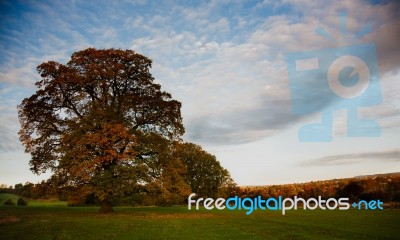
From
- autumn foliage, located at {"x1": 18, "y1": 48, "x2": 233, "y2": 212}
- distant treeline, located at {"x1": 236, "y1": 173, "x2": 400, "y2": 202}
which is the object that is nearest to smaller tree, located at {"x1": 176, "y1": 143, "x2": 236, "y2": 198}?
distant treeline, located at {"x1": 236, "y1": 173, "x2": 400, "y2": 202}

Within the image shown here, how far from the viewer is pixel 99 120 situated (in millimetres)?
34219

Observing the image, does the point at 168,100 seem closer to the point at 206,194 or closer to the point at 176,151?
the point at 176,151

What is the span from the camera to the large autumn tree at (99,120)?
33.2m

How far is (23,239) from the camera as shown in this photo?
17.5m

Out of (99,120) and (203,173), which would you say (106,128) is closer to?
(99,120)

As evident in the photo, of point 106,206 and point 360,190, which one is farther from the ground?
point 106,206

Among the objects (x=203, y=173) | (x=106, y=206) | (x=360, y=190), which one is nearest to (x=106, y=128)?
(x=106, y=206)

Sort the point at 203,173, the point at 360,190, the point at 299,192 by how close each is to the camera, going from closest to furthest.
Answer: the point at 360,190
the point at 203,173
the point at 299,192

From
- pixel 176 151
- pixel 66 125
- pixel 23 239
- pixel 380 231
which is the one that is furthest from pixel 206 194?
pixel 23 239

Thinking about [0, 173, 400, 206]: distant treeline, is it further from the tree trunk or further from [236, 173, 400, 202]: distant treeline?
the tree trunk

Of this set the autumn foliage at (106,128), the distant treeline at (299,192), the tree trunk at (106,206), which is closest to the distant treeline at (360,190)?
the distant treeline at (299,192)

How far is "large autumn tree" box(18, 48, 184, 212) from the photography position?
109 ft

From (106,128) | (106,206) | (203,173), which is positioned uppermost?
(106,128)

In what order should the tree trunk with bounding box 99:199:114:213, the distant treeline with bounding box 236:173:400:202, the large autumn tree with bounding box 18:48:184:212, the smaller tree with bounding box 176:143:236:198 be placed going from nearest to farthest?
the large autumn tree with bounding box 18:48:184:212 < the tree trunk with bounding box 99:199:114:213 < the distant treeline with bounding box 236:173:400:202 < the smaller tree with bounding box 176:143:236:198
